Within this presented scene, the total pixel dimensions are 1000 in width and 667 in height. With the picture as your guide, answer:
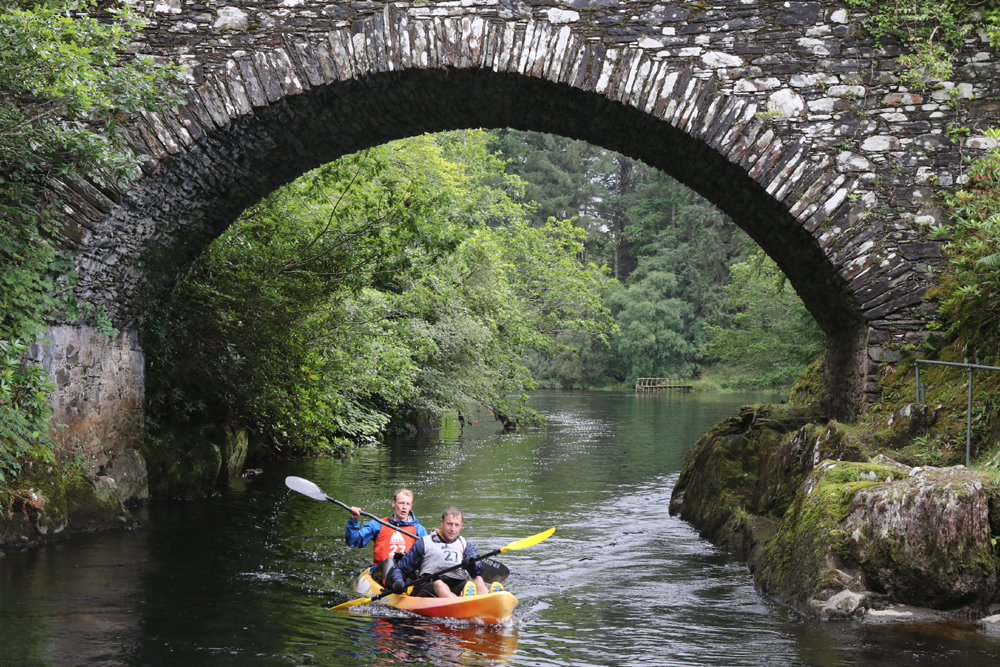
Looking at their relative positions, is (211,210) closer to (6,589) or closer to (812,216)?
(6,589)

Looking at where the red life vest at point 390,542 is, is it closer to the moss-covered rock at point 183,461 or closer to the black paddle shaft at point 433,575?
the black paddle shaft at point 433,575

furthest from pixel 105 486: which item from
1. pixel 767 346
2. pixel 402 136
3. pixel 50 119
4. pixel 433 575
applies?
pixel 767 346

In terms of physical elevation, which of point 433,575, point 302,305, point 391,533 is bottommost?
point 433,575

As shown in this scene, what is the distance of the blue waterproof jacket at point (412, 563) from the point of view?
252 inches

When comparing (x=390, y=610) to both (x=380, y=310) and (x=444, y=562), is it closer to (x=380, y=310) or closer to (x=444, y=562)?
(x=444, y=562)

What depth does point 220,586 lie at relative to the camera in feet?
21.9


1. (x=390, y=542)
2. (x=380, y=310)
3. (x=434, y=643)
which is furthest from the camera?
(x=380, y=310)

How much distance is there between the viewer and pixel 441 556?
6.50 metres

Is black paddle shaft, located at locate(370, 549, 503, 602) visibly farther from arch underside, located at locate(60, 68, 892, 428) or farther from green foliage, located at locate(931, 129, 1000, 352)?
green foliage, located at locate(931, 129, 1000, 352)

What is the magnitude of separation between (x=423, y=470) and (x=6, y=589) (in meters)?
7.99

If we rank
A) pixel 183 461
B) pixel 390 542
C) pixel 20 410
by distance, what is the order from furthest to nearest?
pixel 183 461 < pixel 20 410 < pixel 390 542

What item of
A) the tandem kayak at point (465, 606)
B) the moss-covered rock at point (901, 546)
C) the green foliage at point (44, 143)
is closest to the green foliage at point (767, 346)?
the moss-covered rock at point (901, 546)

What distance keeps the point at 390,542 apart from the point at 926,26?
19.7 feet

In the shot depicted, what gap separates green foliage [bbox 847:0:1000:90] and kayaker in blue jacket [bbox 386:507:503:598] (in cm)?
516
